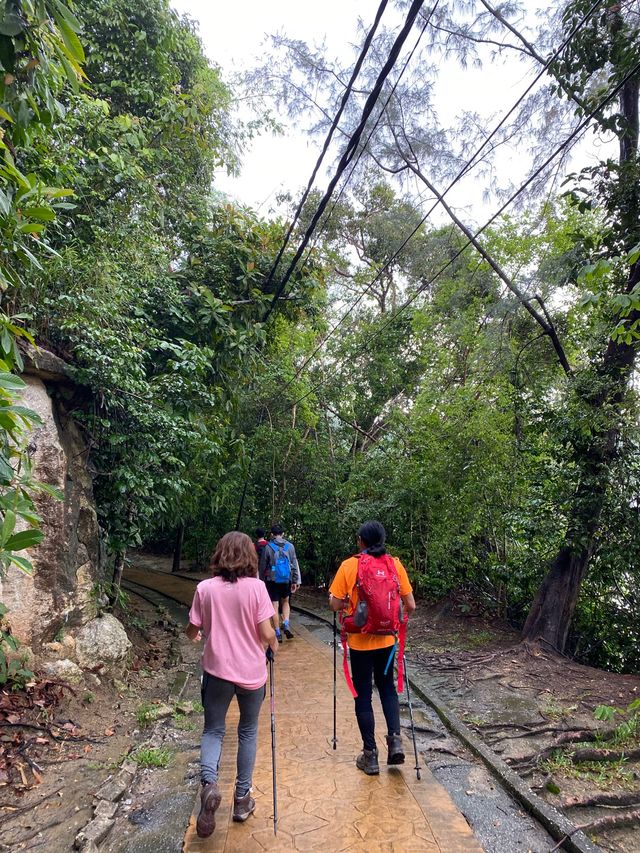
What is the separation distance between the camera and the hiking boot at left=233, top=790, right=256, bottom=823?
11.0ft

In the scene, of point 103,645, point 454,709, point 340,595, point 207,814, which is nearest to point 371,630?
point 340,595

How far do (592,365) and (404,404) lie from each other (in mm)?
9717

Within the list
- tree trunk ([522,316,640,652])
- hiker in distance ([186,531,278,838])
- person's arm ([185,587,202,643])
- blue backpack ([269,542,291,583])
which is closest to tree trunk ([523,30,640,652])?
tree trunk ([522,316,640,652])

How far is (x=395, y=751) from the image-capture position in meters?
4.04

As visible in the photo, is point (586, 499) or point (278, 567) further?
point (278, 567)

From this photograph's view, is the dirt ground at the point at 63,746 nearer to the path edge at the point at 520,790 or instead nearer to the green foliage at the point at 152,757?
the green foliage at the point at 152,757

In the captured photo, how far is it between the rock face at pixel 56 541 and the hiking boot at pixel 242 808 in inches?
117

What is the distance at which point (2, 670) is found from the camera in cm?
467

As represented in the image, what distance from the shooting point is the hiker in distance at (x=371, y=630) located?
394cm

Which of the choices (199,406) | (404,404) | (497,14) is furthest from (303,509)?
(497,14)

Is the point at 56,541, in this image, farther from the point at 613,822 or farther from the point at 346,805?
the point at 613,822

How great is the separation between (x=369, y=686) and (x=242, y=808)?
1.18 meters

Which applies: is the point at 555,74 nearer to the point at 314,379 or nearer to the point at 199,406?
the point at 199,406

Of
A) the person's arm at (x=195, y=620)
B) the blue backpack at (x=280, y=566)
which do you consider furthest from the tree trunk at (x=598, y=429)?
the person's arm at (x=195, y=620)
